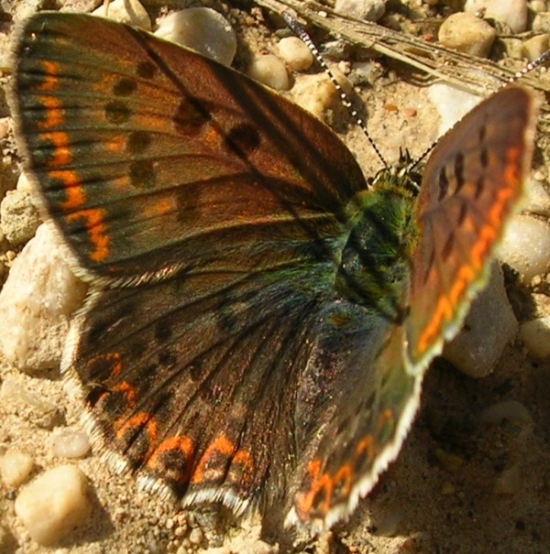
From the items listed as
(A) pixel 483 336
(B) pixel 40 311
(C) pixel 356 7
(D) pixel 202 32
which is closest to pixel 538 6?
(C) pixel 356 7

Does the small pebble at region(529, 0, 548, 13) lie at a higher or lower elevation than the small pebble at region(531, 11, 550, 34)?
higher

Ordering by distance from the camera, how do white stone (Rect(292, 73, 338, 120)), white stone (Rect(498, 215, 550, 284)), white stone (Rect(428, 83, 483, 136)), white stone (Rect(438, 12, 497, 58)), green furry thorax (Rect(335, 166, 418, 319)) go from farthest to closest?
white stone (Rect(438, 12, 497, 58)), white stone (Rect(428, 83, 483, 136)), white stone (Rect(292, 73, 338, 120)), white stone (Rect(498, 215, 550, 284)), green furry thorax (Rect(335, 166, 418, 319))

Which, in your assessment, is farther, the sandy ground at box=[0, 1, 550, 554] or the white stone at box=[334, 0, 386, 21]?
the white stone at box=[334, 0, 386, 21]

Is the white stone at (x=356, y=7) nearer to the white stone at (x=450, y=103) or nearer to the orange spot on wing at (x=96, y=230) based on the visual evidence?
the white stone at (x=450, y=103)

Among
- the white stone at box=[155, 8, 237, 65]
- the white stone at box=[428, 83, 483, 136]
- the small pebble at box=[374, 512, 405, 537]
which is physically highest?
the white stone at box=[155, 8, 237, 65]

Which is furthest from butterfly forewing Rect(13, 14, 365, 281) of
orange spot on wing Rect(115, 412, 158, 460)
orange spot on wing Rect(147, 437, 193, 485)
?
orange spot on wing Rect(147, 437, 193, 485)

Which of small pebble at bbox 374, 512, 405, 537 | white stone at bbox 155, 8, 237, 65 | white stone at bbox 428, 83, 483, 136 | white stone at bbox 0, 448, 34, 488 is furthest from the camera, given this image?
white stone at bbox 428, 83, 483, 136

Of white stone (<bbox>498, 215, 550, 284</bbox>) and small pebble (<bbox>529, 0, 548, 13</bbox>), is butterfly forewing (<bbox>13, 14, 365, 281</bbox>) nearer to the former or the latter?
white stone (<bbox>498, 215, 550, 284</bbox>)

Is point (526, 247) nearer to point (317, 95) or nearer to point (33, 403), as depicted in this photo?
point (317, 95)
